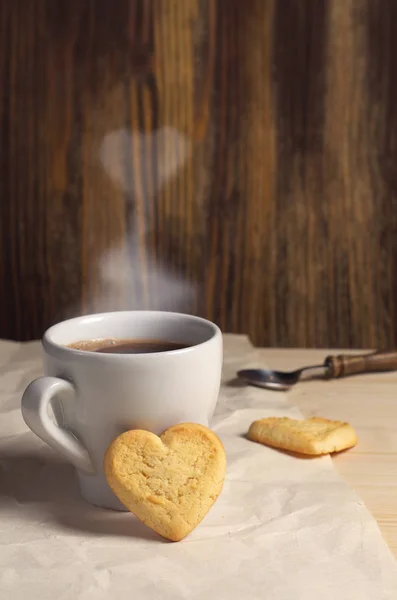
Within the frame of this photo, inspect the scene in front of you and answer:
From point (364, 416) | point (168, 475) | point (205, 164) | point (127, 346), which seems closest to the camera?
point (168, 475)

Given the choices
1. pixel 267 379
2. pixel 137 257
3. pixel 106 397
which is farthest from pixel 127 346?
pixel 137 257

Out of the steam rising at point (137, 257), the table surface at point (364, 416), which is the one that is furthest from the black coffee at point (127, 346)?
→ the steam rising at point (137, 257)

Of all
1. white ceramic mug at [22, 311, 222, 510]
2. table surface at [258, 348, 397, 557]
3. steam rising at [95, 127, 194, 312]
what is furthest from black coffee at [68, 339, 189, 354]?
steam rising at [95, 127, 194, 312]

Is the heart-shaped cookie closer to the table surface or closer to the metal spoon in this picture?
the table surface

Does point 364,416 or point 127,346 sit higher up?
point 127,346

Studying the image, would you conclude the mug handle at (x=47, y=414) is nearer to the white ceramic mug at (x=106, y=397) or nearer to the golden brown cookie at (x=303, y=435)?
the white ceramic mug at (x=106, y=397)

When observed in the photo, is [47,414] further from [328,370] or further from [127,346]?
[328,370]

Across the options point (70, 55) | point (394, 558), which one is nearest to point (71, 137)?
point (70, 55)
